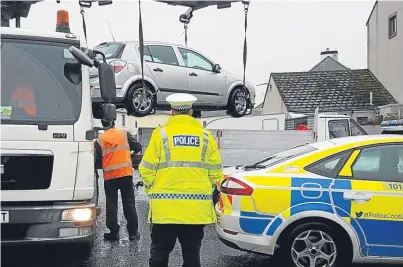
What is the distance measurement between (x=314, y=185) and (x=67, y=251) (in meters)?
3.19

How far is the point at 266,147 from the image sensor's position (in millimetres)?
14641

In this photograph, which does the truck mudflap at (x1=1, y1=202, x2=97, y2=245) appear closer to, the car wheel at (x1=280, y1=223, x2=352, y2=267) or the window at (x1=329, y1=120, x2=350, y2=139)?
the car wheel at (x1=280, y1=223, x2=352, y2=267)

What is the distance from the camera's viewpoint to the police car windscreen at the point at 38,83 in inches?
195

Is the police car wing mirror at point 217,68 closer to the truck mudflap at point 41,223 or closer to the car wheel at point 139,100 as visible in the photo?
the car wheel at point 139,100

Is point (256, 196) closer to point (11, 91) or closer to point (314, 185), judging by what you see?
point (314, 185)

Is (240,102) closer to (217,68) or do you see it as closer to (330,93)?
(217,68)

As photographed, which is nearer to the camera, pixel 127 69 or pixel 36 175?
pixel 36 175

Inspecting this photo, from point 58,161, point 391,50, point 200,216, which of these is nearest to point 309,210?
point 200,216

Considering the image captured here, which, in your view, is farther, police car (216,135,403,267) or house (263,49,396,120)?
house (263,49,396,120)

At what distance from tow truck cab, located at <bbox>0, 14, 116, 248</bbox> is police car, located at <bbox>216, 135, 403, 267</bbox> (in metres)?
1.51

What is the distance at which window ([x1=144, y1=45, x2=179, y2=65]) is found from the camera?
29.7ft

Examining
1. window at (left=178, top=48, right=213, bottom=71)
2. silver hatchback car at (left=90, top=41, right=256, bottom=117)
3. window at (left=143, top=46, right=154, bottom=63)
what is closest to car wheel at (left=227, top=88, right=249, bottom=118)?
silver hatchback car at (left=90, top=41, right=256, bottom=117)

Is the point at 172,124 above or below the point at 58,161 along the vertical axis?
above

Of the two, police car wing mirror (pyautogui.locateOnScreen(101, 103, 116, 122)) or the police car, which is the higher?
police car wing mirror (pyautogui.locateOnScreen(101, 103, 116, 122))
